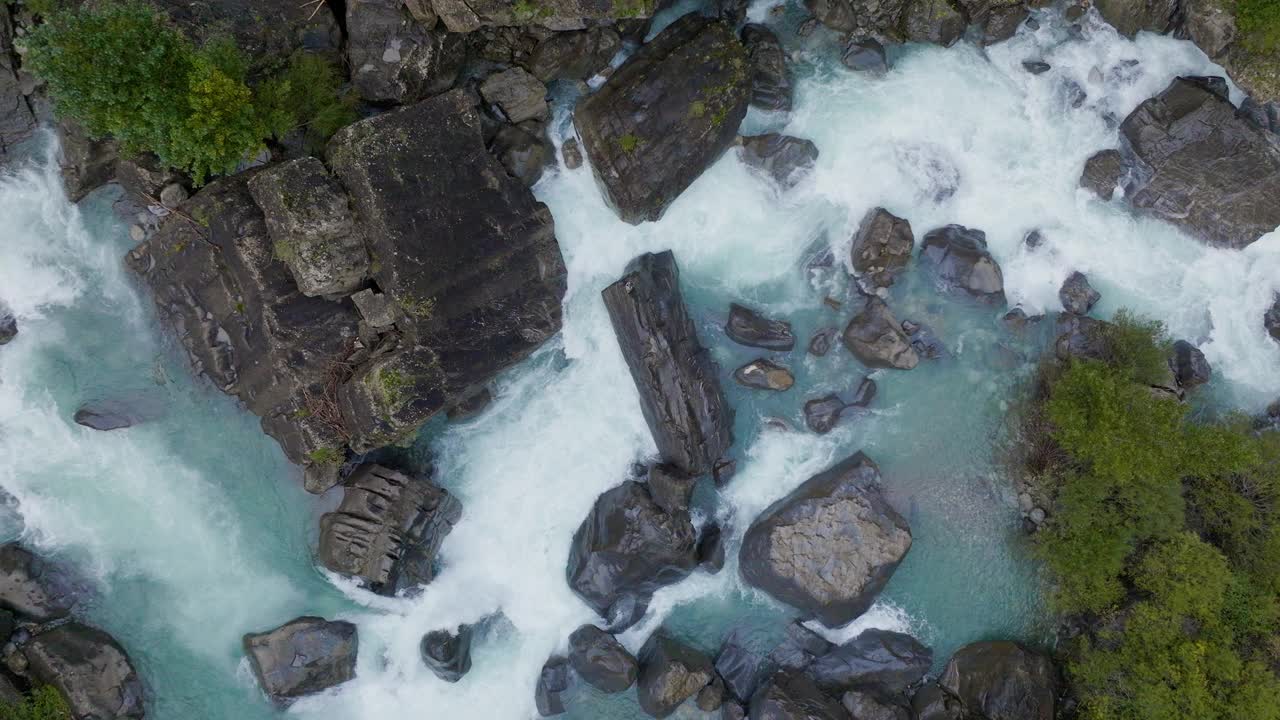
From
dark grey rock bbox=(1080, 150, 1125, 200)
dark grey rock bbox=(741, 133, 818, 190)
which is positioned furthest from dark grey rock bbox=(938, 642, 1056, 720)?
dark grey rock bbox=(741, 133, 818, 190)

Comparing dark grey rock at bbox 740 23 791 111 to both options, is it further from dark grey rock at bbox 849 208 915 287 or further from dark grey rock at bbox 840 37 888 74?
dark grey rock at bbox 849 208 915 287

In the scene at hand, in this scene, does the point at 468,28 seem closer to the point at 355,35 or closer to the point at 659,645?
the point at 355,35

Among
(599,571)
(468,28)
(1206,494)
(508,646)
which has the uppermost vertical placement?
(468,28)

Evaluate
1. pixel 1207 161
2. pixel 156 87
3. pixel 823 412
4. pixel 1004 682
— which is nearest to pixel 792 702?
pixel 1004 682

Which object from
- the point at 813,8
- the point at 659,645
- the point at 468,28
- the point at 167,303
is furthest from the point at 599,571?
the point at 813,8

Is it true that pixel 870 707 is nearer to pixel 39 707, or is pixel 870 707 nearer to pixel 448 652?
pixel 448 652

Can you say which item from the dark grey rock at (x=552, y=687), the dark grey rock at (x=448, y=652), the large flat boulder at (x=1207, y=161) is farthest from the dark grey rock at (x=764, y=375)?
the large flat boulder at (x=1207, y=161)
